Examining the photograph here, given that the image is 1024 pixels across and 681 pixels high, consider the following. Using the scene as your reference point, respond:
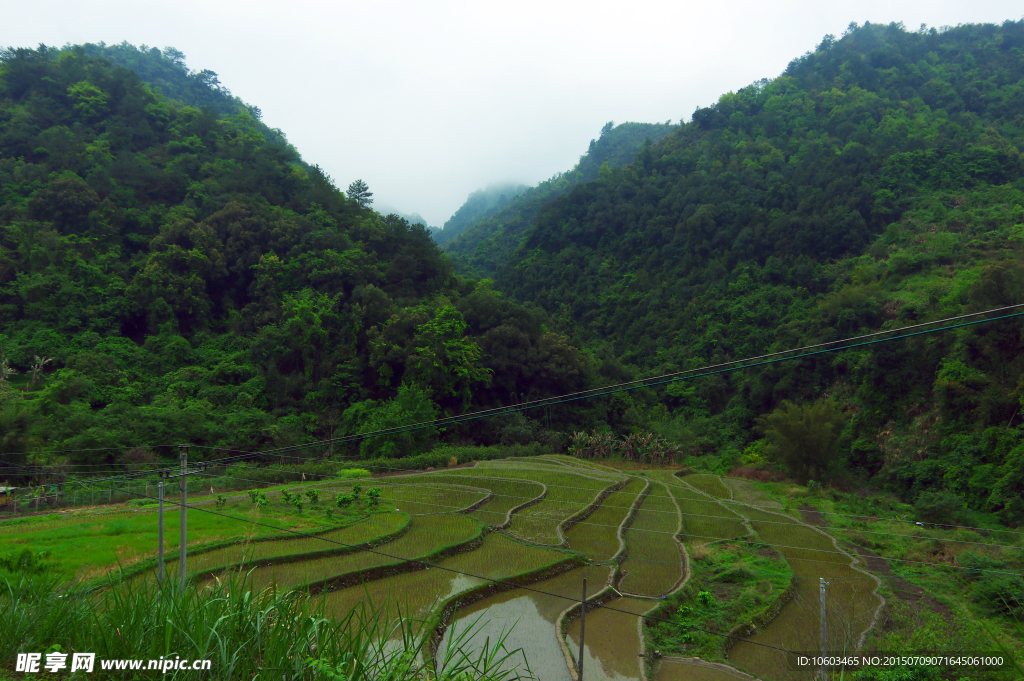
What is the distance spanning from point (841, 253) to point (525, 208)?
40670mm

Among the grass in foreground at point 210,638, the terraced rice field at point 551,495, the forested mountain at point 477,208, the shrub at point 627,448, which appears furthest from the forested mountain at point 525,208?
the grass in foreground at point 210,638

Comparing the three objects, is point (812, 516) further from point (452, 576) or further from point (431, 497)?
point (452, 576)

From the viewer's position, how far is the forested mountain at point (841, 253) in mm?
22406

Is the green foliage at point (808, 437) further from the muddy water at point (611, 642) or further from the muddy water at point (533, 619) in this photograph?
the muddy water at point (611, 642)

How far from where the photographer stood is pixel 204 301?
30281 millimetres

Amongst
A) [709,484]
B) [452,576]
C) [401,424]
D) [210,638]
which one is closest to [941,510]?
[709,484]

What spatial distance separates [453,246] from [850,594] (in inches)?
2557

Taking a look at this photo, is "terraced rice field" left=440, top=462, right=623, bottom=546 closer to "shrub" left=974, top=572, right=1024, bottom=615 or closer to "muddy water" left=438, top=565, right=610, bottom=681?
"muddy water" left=438, top=565, right=610, bottom=681

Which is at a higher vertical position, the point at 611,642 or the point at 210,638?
the point at 210,638

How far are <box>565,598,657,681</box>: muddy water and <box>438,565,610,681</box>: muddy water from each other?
16.0 inches

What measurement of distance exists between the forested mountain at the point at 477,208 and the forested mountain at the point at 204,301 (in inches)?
2182

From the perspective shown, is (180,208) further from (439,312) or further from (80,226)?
(439,312)

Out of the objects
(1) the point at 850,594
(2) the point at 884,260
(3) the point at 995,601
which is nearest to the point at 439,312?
(1) the point at 850,594

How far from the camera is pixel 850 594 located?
11.6m
